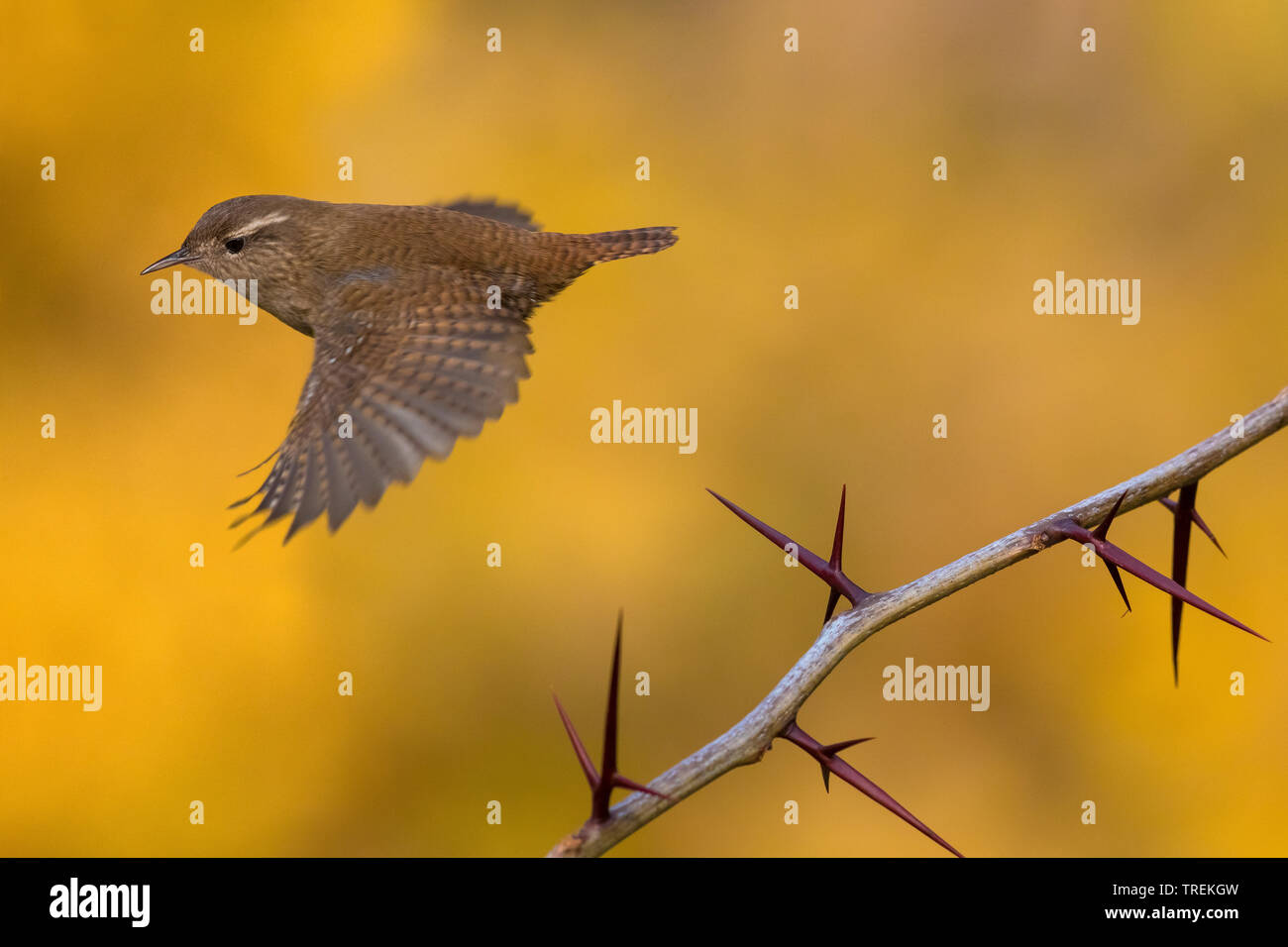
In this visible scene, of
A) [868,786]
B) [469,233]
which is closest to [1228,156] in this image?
[469,233]

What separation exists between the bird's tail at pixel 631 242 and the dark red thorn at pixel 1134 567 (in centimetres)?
178

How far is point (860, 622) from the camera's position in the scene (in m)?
1.31

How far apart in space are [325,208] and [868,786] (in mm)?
2016

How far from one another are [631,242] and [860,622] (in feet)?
6.23

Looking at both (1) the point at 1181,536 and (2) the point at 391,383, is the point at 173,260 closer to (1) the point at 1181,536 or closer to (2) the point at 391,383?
(2) the point at 391,383

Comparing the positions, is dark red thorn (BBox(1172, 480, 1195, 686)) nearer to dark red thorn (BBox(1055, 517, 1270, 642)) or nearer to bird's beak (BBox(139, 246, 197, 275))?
dark red thorn (BBox(1055, 517, 1270, 642))

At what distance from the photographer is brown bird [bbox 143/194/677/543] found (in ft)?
7.41

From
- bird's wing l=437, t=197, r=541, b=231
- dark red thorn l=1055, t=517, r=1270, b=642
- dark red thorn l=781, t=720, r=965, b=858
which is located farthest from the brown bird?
dark red thorn l=1055, t=517, r=1270, b=642

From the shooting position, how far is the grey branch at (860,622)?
3.88 ft

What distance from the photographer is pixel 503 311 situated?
8.42ft

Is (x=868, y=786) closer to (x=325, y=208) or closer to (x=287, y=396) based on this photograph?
(x=325, y=208)

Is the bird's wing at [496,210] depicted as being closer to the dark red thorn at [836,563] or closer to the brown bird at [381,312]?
the brown bird at [381,312]

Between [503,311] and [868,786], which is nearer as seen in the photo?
[868,786]

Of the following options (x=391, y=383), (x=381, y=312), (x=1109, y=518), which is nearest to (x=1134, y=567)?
(x=1109, y=518)
